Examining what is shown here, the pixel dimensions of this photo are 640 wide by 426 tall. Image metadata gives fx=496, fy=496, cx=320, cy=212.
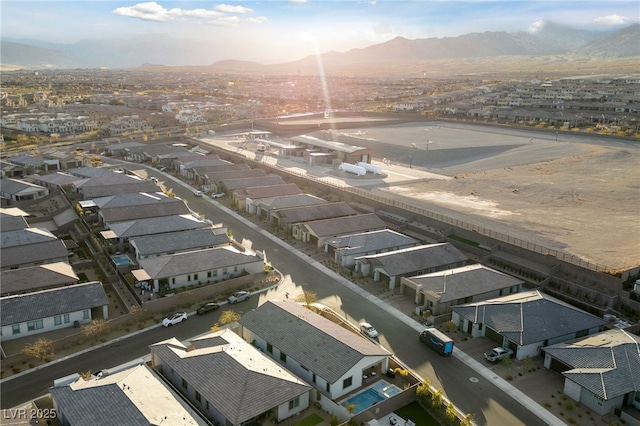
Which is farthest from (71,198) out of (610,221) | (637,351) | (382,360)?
(610,221)

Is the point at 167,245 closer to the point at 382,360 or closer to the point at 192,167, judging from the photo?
the point at 382,360

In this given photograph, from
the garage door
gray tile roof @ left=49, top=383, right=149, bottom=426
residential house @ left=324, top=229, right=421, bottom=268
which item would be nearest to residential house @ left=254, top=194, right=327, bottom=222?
residential house @ left=324, top=229, right=421, bottom=268

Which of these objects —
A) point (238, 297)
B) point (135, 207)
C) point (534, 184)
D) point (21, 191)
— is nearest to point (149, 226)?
point (135, 207)

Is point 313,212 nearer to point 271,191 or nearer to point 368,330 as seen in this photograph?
point 271,191

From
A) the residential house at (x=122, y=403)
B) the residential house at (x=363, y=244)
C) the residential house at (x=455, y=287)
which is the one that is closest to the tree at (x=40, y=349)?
the residential house at (x=122, y=403)

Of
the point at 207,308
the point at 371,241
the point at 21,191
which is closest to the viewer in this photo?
the point at 207,308

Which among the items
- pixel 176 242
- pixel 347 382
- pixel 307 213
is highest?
pixel 307 213

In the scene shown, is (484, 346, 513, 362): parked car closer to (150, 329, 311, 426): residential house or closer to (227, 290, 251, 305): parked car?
(150, 329, 311, 426): residential house
